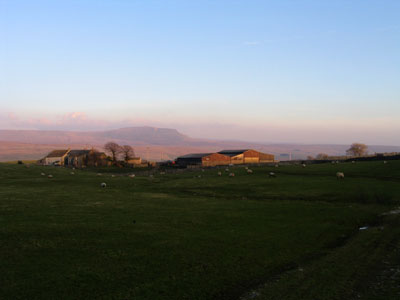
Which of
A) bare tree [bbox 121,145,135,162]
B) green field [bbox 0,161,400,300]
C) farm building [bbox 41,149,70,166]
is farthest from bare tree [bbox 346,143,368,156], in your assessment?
farm building [bbox 41,149,70,166]

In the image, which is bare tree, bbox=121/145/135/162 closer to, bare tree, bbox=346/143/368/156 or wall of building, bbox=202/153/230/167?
wall of building, bbox=202/153/230/167

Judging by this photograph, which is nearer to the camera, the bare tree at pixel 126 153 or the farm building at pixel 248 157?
the farm building at pixel 248 157

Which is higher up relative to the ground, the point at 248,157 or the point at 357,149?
the point at 357,149

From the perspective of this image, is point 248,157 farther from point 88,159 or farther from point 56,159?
point 56,159

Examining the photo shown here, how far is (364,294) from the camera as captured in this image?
12.1 meters

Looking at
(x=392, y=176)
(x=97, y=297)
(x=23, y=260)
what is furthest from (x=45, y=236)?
(x=392, y=176)

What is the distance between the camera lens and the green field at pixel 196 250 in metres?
A: 12.7

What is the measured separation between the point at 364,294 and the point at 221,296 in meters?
5.31

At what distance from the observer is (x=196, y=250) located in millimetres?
17859

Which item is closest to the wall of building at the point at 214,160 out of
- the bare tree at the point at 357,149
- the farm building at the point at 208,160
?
the farm building at the point at 208,160

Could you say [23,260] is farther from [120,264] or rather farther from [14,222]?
[14,222]

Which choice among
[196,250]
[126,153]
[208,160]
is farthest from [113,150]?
[196,250]

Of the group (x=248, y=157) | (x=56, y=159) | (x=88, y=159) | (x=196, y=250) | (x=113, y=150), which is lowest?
(x=196, y=250)

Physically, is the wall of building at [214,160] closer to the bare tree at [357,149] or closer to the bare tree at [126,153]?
the bare tree at [126,153]
